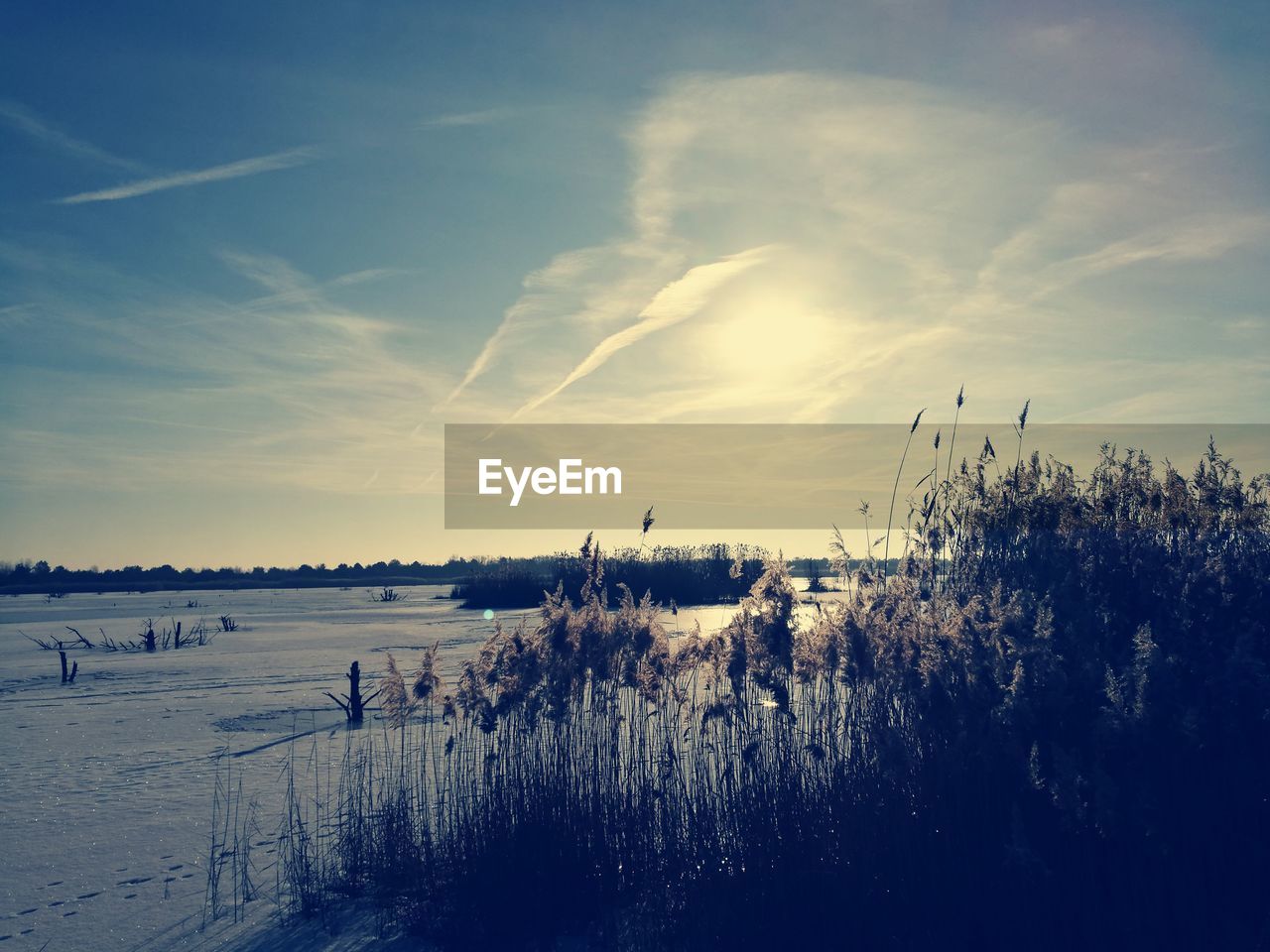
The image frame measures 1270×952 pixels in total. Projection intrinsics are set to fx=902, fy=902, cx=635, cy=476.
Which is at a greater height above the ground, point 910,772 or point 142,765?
point 910,772

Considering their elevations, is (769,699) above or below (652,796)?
above

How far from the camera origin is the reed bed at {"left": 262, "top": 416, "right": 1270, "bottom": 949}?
471 centimetres

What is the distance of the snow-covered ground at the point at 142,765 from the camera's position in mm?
6316

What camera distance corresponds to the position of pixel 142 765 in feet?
36.4

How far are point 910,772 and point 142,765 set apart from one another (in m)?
9.74

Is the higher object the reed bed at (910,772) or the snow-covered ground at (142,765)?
the reed bed at (910,772)

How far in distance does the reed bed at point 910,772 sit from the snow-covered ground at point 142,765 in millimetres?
1005

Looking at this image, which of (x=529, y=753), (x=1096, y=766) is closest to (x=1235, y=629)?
(x=1096, y=766)

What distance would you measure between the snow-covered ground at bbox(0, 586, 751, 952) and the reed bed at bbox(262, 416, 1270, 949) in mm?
1005

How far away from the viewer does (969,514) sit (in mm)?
8258

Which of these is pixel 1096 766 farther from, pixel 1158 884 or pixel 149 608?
pixel 149 608

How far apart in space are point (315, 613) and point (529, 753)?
132 feet

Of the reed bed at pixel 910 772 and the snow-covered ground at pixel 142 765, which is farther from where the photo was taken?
the snow-covered ground at pixel 142 765

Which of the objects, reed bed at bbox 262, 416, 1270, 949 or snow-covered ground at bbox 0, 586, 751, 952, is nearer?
reed bed at bbox 262, 416, 1270, 949
